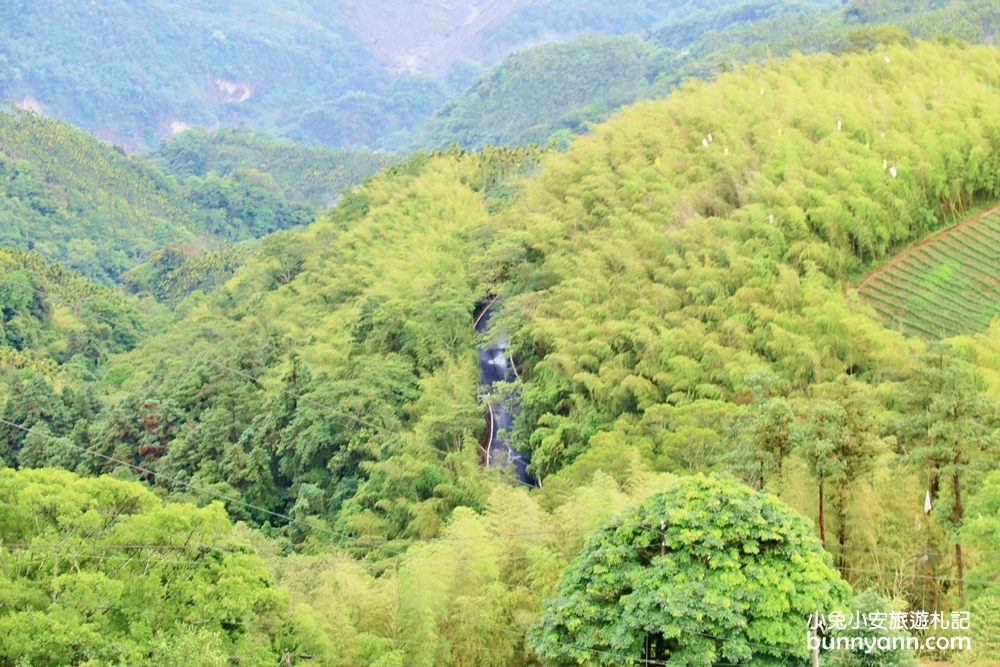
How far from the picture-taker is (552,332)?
2136 cm

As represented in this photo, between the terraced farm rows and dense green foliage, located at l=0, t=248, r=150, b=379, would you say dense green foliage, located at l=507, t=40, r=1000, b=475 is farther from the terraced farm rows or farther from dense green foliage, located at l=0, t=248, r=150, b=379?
dense green foliage, located at l=0, t=248, r=150, b=379

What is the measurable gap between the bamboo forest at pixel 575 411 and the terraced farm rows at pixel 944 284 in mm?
68

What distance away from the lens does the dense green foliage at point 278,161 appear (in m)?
78.0

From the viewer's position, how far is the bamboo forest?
34.2 ft

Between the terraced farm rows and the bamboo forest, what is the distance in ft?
0.22

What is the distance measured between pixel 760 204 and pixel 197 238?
48.4 meters

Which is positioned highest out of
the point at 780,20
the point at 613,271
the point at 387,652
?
the point at 780,20

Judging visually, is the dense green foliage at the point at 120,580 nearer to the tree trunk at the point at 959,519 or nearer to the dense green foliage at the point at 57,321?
the tree trunk at the point at 959,519

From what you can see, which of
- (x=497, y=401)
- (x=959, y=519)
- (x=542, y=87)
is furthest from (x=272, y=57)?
(x=959, y=519)

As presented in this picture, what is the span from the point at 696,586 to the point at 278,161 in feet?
250

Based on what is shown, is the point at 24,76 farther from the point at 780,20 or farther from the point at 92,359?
the point at 92,359

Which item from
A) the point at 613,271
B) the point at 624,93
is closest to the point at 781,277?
the point at 613,271

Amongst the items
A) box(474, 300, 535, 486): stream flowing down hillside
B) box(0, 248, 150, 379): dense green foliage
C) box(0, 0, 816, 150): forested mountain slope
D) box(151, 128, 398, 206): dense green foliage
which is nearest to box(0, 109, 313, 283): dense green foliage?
box(151, 128, 398, 206): dense green foliage

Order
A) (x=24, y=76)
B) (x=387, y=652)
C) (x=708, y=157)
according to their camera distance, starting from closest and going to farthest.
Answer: (x=387, y=652) < (x=708, y=157) < (x=24, y=76)
